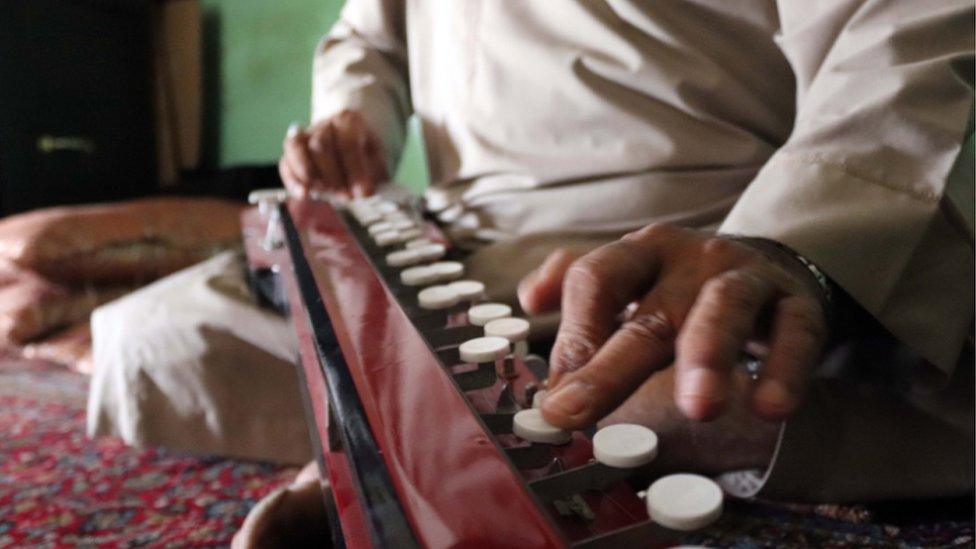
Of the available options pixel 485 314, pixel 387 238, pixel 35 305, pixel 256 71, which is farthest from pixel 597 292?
pixel 256 71

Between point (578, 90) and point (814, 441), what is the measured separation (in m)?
0.39

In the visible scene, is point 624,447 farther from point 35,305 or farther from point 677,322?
point 35,305

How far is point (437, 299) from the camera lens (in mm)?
450

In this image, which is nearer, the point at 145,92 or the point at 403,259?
the point at 403,259

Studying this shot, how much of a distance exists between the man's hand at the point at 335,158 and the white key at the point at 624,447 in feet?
2.18

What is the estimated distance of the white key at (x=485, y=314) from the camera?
0.42m

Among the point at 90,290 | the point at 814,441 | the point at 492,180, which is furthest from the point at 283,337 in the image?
the point at 90,290

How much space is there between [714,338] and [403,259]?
12.7 inches

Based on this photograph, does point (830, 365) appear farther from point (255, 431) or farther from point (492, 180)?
point (255, 431)

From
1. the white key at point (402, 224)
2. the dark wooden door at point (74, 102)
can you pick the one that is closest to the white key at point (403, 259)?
the white key at point (402, 224)

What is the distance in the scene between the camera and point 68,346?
1.44 m

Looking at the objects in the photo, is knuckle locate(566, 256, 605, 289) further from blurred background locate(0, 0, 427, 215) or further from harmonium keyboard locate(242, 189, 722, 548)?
blurred background locate(0, 0, 427, 215)

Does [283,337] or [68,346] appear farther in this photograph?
[68,346]

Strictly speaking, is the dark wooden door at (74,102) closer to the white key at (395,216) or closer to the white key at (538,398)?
the white key at (395,216)
